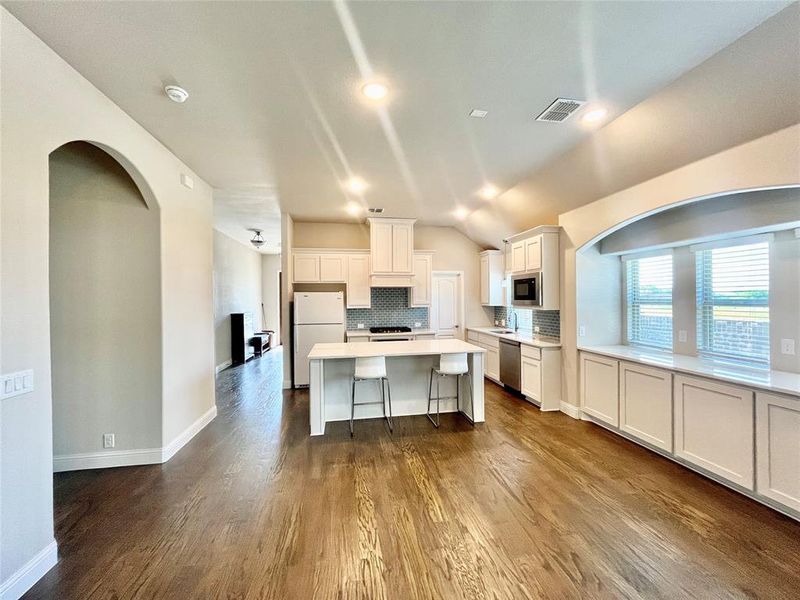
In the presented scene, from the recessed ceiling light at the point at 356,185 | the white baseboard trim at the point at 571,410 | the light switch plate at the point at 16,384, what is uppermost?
the recessed ceiling light at the point at 356,185

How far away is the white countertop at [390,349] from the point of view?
363 centimetres

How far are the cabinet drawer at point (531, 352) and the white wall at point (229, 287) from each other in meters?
5.00

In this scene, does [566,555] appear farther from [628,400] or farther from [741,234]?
[741,234]

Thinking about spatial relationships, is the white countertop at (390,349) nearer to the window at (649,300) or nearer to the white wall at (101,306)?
the white wall at (101,306)

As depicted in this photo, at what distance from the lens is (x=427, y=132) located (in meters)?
2.84

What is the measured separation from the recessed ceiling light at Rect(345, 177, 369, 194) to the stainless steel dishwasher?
3.06m

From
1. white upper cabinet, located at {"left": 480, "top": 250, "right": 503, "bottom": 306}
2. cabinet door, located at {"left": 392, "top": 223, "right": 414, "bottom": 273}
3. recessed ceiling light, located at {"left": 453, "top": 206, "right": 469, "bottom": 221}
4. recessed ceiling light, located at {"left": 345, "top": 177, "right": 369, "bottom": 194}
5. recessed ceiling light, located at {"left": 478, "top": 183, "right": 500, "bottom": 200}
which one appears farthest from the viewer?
white upper cabinet, located at {"left": 480, "top": 250, "right": 503, "bottom": 306}

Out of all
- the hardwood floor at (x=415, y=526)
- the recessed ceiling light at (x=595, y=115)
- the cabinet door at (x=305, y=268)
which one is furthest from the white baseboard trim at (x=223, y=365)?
the recessed ceiling light at (x=595, y=115)

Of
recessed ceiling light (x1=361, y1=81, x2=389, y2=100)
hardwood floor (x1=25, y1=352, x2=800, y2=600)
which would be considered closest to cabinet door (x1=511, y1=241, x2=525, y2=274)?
hardwood floor (x1=25, y1=352, x2=800, y2=600)

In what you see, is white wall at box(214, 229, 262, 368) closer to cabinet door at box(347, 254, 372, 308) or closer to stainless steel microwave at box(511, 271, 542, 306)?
cabinet door at box(347, 254, 372, 308)

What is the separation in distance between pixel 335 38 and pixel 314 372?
9.50 feet

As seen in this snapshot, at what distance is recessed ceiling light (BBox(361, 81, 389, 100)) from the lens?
219 cm

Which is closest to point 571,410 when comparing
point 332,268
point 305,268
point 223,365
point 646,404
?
point 646,404

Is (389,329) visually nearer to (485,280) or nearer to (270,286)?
(485,280)
